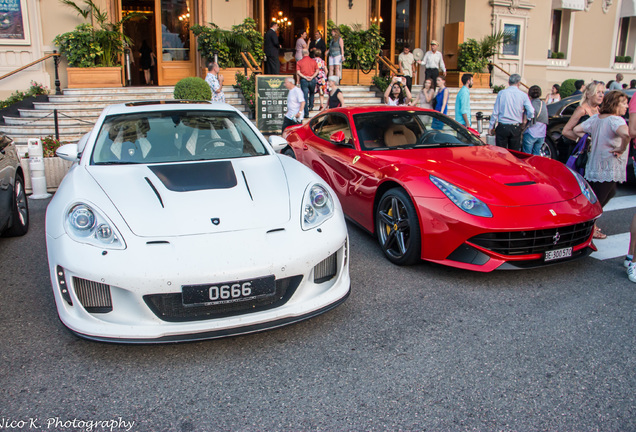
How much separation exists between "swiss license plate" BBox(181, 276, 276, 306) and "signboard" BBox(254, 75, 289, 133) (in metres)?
8.78

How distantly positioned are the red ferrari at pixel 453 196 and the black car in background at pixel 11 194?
322 centimetres

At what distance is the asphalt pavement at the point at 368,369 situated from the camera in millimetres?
2465

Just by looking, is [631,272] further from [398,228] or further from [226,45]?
[226,45]

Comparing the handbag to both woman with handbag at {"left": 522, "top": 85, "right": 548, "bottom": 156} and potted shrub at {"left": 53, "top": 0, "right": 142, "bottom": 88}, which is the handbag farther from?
potted shrub at {"left": 53, "top": 0, "right": 142, "bottom": 88}

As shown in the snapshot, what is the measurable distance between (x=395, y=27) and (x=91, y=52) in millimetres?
10166

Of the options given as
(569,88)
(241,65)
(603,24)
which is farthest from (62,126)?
(603,24)

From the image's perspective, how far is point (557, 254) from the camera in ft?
13.4

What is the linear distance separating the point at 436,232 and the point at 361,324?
1.11 meters

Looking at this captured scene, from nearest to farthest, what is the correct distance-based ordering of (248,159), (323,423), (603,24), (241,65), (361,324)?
(323,423), (361,324), (248,159), (241,65), (603,24)

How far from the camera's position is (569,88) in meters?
19.3

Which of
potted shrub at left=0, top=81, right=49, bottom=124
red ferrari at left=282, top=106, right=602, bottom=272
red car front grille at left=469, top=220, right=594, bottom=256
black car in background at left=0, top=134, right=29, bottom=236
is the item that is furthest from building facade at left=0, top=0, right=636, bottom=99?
red car front grille at left=469, top=220, right=594, bottom=256

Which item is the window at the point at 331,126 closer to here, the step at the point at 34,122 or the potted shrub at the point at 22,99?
the step at the point at 34,122

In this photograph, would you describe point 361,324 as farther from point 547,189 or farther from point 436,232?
point 547,189

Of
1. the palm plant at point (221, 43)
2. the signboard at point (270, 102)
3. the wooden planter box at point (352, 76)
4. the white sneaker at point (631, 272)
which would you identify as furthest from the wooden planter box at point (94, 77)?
the white sneaker at point (631, 272)
